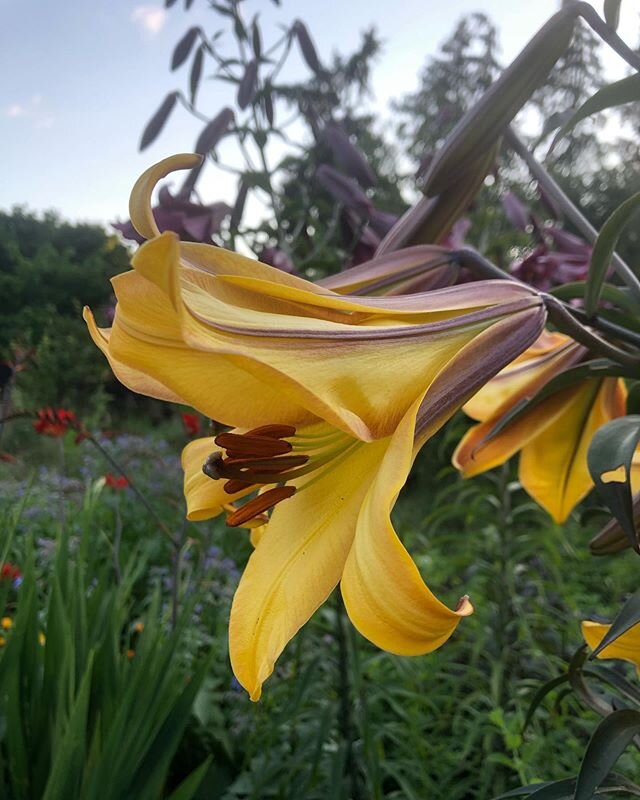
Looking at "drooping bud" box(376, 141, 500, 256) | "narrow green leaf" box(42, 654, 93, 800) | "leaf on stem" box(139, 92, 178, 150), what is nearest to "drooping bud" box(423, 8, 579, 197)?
"drooping bud" box(376, 141, 500, 256)

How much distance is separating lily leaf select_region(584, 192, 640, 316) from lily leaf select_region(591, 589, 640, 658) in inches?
6.1

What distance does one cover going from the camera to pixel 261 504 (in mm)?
339

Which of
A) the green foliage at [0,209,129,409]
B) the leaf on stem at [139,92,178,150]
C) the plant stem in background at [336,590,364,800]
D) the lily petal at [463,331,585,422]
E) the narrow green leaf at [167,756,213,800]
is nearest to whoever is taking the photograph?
the lily petal at [463,331,585,422]

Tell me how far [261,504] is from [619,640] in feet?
0.69

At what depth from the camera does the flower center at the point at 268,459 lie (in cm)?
32

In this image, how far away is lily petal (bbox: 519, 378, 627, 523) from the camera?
0.51 m

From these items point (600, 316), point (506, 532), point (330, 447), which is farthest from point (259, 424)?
point (506, 532)

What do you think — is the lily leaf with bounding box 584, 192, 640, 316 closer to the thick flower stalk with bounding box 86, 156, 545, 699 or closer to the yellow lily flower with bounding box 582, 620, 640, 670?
the thick flower stalk with bounding box 86, 156, 545, 699

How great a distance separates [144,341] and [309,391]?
8 centimetres

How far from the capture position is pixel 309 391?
263mm

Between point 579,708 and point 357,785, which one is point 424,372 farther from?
point 579,708

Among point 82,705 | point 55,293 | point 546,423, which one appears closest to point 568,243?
point 546,423

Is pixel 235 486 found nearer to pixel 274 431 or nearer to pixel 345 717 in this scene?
pixel 274 431

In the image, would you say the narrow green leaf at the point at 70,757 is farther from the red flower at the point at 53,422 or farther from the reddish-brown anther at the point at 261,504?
the red flower at the point at 53,422
